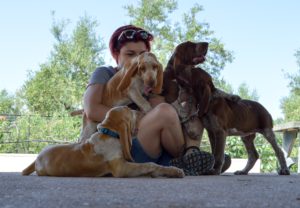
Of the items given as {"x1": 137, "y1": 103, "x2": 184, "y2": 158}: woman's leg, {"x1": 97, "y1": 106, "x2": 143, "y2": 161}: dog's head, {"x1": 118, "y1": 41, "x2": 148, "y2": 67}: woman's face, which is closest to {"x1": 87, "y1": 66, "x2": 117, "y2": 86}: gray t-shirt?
{"x1": 118, "y1": 41, "x2": 148, "y2": 67}: woman's face

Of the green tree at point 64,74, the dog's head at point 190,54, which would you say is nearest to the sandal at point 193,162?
the dog's head at point 190,54

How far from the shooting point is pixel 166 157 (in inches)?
134

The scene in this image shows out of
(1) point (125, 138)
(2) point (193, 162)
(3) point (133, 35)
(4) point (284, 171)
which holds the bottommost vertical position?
(4) point (284, 171)

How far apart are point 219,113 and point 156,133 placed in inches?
28.2

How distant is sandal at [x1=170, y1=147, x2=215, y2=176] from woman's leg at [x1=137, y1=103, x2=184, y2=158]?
0.12 meters

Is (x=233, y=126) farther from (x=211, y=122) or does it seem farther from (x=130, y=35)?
(x=130, y=35)

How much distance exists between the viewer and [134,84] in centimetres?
361

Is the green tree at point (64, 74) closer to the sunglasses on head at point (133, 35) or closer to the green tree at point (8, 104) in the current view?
the green tree at point (8, 104)

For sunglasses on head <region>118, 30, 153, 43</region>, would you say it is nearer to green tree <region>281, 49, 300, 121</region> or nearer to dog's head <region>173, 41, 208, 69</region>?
dog's head <region>173, 41, 208, 69</region>

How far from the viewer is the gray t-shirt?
147 inches

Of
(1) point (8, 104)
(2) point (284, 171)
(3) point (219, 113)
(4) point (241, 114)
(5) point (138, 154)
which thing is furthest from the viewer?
(1) point (8, 104)

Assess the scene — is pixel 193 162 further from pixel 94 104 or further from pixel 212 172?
pixel 94 104

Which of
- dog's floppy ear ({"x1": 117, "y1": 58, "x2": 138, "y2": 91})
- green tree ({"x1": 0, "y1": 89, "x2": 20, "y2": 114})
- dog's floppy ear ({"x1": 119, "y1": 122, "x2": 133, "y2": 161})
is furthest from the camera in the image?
green tree ({"x1": 0, "y1": 89, "x2": 20, "y2": 114})

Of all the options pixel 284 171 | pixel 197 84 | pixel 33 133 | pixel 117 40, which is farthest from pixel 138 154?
pixel 33 133
